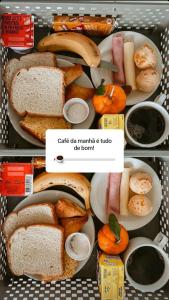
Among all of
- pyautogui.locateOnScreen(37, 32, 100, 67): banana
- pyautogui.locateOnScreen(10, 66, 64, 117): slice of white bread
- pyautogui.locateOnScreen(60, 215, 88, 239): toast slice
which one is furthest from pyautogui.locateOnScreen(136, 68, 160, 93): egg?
pyautogui.locateOnScreen(60, 215, 88, 239): toast slice

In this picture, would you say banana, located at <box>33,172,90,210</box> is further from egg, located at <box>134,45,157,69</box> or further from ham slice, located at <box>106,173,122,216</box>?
egg, located at <box>134,45,157,69</box>

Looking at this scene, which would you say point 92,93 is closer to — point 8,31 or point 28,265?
point 8,31

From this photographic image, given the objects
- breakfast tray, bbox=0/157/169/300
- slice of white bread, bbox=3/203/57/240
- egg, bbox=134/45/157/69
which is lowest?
breakfast tray, bbox=0/157/169/300

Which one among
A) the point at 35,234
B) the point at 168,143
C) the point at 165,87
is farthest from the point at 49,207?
the point at 165,87

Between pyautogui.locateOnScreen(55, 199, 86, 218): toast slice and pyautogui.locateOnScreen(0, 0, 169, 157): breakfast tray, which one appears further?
pyautogui.locateOnScreen(55, 199, 86, 218): toast slice

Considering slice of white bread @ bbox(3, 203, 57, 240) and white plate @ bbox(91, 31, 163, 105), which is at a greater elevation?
white plate @ bbox(91, 31, 163, 105)
